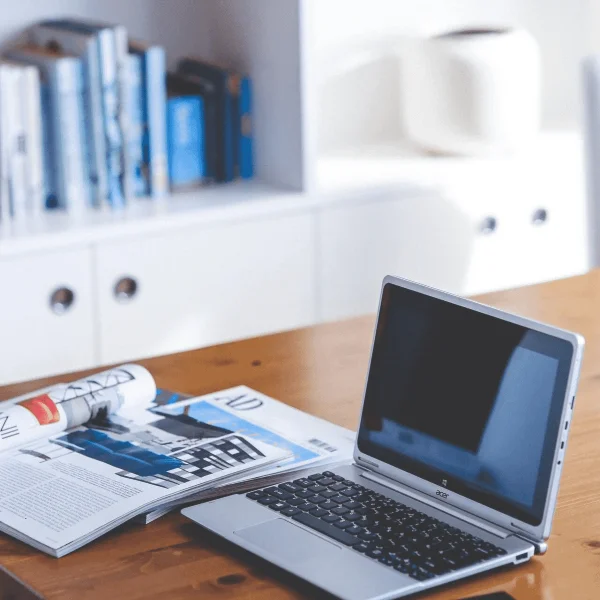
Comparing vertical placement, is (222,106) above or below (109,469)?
above

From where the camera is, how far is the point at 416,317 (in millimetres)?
1178

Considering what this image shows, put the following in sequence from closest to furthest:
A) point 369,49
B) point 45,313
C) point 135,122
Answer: point 45,313 → point 135,122 → point 369,49

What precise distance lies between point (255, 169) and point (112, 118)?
400 millimetres

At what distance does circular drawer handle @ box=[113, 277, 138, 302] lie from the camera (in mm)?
2508

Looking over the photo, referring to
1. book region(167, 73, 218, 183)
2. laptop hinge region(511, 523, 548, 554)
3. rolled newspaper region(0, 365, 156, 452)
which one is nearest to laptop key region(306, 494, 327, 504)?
laptop hinge region(511, 523, 548, 554)

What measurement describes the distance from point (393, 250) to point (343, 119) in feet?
1.64

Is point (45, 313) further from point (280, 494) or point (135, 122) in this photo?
point (280, 494)

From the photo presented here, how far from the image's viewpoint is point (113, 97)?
102 inches

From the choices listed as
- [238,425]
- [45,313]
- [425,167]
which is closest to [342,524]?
[238,425]

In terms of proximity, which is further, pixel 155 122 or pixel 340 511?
pixel 155 122

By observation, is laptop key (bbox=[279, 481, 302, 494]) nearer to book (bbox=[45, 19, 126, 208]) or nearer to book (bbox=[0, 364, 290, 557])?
book (bbox=[0, 364, 290, 557])

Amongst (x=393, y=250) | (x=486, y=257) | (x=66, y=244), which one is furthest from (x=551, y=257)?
(x=66, y=244)

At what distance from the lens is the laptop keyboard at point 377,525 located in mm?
1036

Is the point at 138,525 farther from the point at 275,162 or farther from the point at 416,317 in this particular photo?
the point at 275,162
